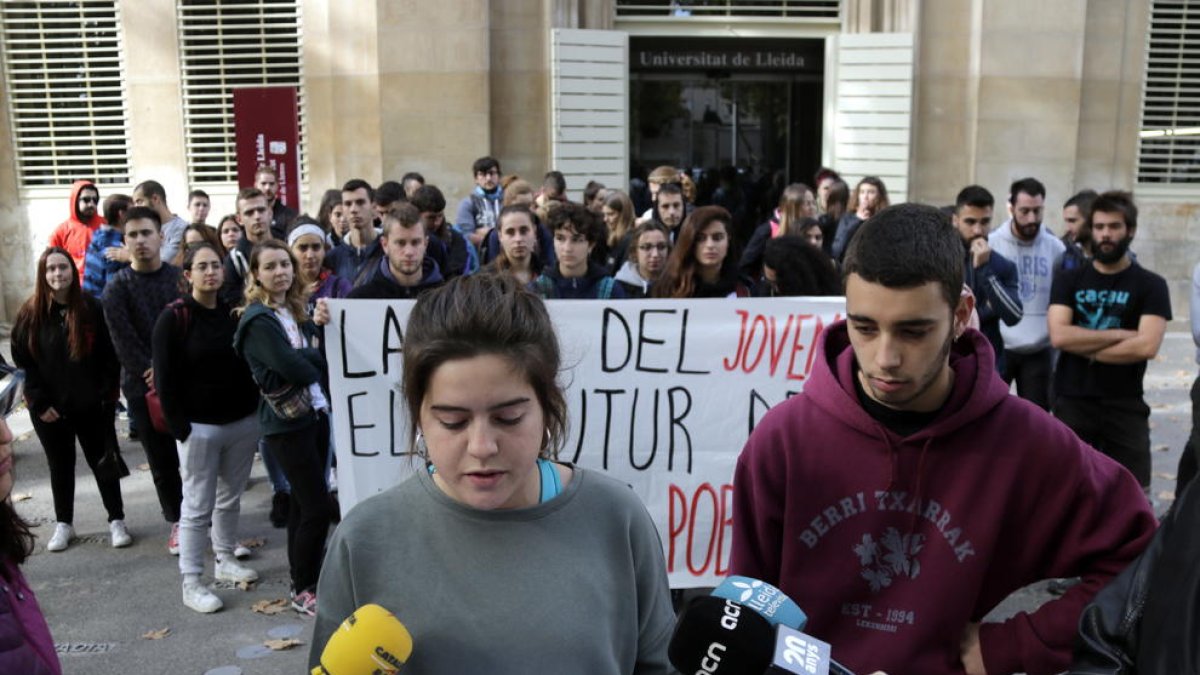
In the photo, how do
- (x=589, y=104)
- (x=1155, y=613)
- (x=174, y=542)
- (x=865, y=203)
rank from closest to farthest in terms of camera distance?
1. (x=1155, y=613)
2. (x=174, y=542)
3. (x=865, y=203)
4. (x=589, y=104)

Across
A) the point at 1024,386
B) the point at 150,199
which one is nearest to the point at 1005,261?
the point at 1024,386

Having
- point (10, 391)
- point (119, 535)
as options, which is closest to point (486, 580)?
point (10, 391)

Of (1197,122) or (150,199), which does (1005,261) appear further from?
(1197,122)

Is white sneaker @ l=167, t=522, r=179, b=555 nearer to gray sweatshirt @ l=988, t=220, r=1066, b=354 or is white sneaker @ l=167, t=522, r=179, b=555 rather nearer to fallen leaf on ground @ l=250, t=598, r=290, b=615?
fallen leaf on ground @ l=250, t=598, r=290, b=615

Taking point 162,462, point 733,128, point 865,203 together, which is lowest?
point 162,462

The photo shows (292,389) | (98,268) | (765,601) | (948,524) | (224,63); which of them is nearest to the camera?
(765,601)

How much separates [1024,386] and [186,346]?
5.24 meters

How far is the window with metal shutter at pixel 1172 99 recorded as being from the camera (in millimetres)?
14961

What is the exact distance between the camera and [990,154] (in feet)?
47.5

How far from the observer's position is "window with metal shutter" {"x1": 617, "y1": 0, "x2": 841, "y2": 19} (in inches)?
584

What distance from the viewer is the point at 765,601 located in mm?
1838

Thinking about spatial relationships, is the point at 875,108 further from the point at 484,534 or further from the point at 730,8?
the point at 484,534

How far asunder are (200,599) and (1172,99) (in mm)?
14321

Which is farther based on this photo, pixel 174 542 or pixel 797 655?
pixel 174 542
